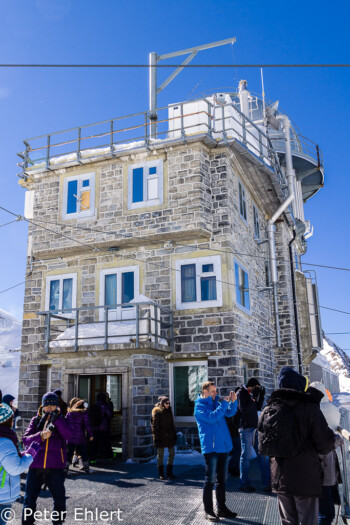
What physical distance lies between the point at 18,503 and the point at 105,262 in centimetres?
778

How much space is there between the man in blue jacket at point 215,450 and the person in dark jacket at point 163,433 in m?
2.77

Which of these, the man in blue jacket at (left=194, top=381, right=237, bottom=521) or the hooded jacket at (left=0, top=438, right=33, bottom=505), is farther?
the man in blue jacket at (left=194, top=381, right=237, bottom=521)

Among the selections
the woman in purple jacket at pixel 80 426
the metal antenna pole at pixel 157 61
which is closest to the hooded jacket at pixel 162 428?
the woman in purple jacket at pixel 80 426

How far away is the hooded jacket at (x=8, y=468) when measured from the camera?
150 inches

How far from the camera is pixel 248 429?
763cm

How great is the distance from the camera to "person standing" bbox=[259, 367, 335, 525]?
370 centimetres

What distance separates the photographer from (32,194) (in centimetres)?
1580

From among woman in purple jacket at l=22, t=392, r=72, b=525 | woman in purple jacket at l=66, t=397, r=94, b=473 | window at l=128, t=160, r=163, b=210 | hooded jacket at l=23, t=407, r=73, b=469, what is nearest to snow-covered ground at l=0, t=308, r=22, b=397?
window at l=128, t=160, r=163, b=210

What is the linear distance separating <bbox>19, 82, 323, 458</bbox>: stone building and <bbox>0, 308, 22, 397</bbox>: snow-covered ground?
869 inches

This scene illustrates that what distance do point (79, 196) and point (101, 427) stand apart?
23.7 feet

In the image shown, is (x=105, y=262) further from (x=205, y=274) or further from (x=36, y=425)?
(x=36, y=425)

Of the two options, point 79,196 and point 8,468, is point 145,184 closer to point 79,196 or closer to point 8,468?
point 79,196

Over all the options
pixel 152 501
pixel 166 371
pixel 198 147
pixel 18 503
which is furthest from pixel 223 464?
pixel 198 147

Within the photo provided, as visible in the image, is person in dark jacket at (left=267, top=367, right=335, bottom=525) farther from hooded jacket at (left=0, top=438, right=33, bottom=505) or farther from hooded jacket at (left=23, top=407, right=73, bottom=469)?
hooded jacket at (left=23, top=407, right=73, bottom=469)
